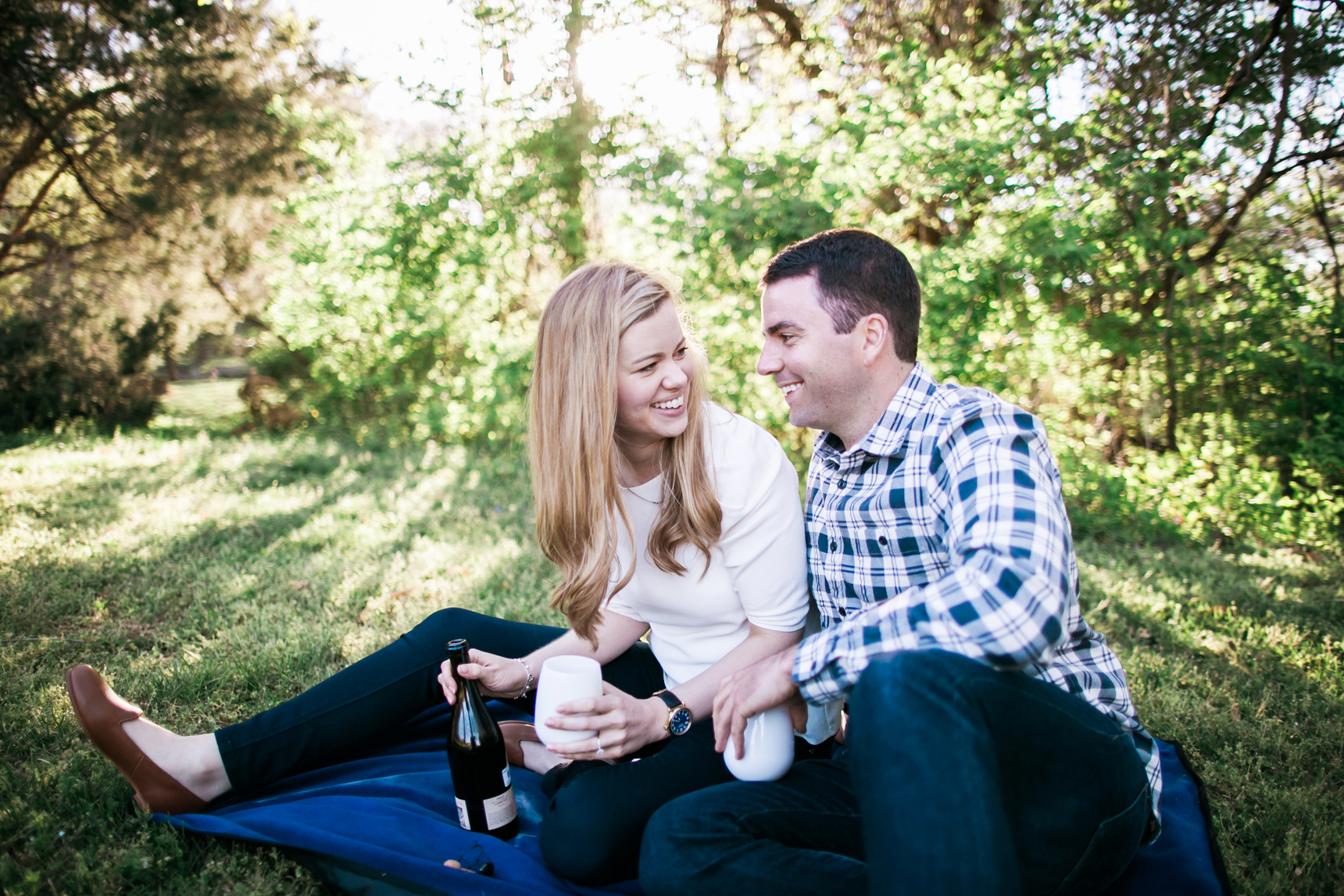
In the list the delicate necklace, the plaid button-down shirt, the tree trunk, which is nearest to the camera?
the plaid button-down shirt

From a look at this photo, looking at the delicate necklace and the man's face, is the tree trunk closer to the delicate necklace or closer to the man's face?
the man's face

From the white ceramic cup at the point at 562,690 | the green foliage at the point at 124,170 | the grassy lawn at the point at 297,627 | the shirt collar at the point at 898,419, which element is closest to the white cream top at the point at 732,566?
the shirt collar at the point at 898,419

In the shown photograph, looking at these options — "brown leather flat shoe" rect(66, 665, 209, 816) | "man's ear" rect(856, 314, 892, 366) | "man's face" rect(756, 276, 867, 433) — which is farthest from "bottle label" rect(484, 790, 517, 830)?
"man's ear" rect(856, 314, 892, 366)

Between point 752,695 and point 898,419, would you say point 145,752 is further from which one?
point 898,419

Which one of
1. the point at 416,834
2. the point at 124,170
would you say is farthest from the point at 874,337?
the point at 124,170

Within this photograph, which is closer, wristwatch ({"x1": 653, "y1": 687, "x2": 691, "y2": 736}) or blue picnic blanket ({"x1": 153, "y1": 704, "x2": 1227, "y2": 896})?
blue picnic blanket ({"x1": 153, "y1": 704, "x2": 1227, "y2": 896})

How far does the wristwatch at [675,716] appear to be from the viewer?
1976 millimetres

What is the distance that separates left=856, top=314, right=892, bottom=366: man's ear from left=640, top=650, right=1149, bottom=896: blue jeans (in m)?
0.95

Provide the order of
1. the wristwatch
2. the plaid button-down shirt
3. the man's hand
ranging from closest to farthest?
the plaid button-down shirt < the man's hand < the wristwatch

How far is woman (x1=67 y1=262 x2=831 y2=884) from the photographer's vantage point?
2059 mm

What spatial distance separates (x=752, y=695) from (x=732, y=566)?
20.9 inches

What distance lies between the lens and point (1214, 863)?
1.94 m

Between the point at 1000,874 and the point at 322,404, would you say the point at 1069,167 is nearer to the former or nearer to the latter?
the point at 1000,874

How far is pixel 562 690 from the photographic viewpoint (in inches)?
67.7
